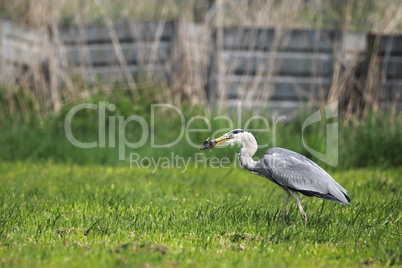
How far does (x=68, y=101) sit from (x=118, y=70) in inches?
45.4

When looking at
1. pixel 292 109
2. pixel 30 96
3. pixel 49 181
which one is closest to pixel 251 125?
pixel 292 109

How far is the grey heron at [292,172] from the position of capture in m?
4.27

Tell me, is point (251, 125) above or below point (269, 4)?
below

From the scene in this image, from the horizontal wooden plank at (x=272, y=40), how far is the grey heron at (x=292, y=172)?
5.04 m

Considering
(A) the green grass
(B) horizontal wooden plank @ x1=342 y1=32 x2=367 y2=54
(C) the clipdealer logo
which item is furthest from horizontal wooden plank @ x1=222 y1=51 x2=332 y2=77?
(A) the green grass

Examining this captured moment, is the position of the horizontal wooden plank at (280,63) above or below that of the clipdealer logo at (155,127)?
above

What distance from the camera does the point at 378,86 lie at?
902 centimetres

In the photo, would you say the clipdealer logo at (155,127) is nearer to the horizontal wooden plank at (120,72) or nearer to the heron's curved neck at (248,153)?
the horizontal wooden plank at (120,72)

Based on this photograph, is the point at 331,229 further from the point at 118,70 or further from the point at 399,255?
the point at 118,70

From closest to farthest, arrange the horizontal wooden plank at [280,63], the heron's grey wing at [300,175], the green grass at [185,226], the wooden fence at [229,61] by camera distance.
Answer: the green grass at [185,226] → the heron's grey wing at [300,175] → the wooden fence at [229,61] → the horizontal wooden plank at [280,63]

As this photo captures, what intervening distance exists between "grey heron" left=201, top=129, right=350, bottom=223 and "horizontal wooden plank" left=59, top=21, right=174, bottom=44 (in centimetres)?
532

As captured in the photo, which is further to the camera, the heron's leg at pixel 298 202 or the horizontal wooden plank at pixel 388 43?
the horizontal wooden plank at pixel 388 43

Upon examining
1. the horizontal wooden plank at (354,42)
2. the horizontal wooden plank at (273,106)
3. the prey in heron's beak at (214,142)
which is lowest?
the horizontal wooden plank at (273,106)

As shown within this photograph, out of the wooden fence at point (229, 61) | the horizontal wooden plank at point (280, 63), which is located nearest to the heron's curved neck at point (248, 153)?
the wooden fence at point (229, 61)
